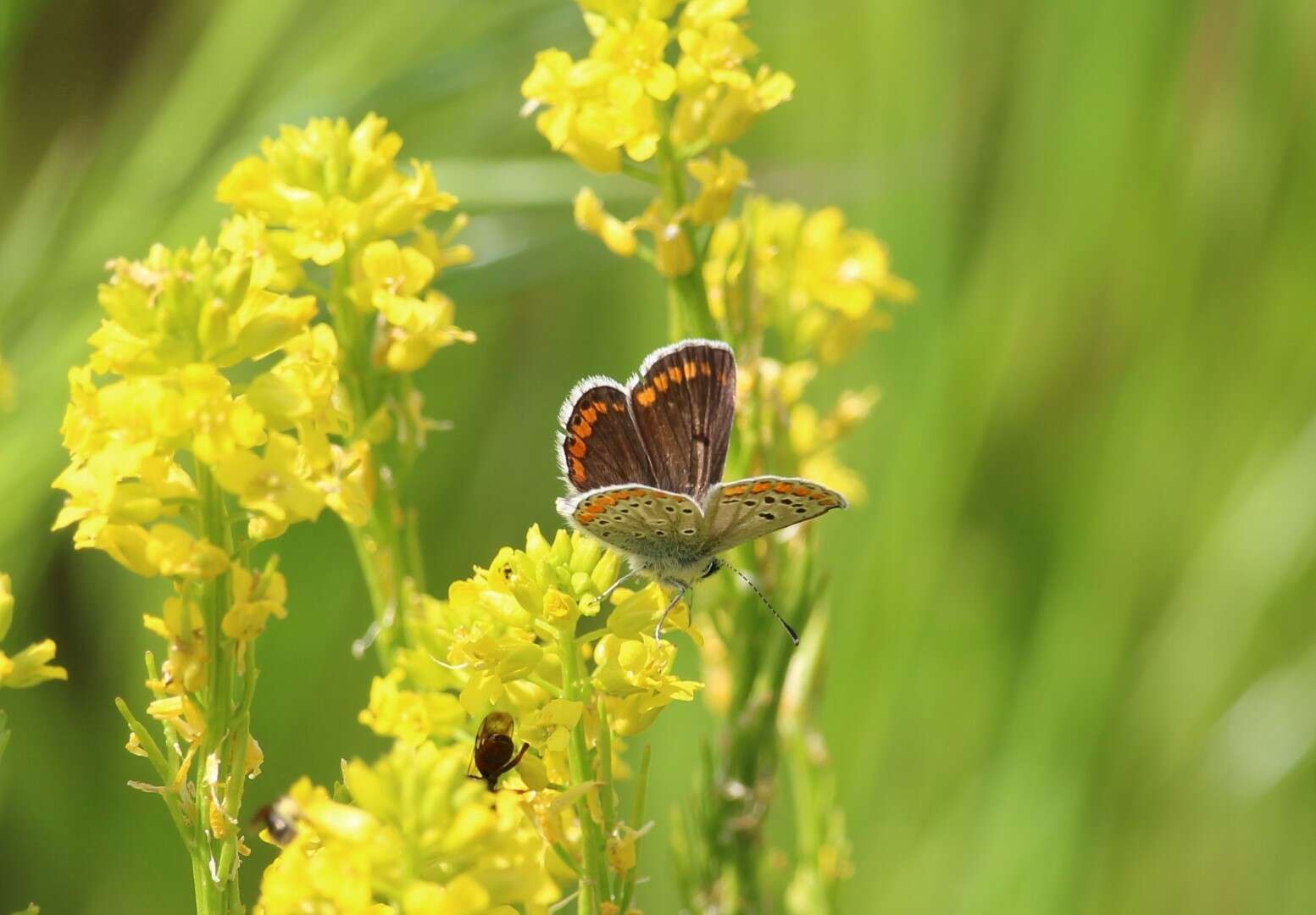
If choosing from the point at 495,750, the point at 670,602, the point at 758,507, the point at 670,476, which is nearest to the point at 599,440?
the point at 670,476

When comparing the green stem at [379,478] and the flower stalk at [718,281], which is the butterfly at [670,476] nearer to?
the flower stalk at [718,281]

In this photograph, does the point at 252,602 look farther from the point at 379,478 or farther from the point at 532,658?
the point at 379,478

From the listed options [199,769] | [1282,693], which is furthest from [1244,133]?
[199,769]

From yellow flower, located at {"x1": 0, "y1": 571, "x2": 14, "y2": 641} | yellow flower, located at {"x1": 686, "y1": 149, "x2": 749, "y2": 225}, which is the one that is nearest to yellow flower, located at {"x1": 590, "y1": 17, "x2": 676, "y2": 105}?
yellow flower, located at {"x1": 686, "y1": 149, "x2": 749, "y2": 225}

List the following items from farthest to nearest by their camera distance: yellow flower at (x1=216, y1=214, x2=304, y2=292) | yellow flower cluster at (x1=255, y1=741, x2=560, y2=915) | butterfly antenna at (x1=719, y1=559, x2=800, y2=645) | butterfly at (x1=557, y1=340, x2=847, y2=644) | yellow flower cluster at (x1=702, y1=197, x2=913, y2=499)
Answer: yellow flower cluster at (x1=702, y1=197, x2=913, y2=499)
butterfly antenna at (x1=719, y1=559, x2=800, y2=645)
butterfly at (x1=557, y1=340, x2=847, y2=644)
yellow flower at (x1=216, y1=214, x2=304, y2=292)
yellow flower cluster at (x1=255, y1=741, x2=560, y2=915)

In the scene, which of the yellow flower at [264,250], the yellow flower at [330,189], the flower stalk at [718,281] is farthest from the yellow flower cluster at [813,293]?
the yellow flower at [264,250]

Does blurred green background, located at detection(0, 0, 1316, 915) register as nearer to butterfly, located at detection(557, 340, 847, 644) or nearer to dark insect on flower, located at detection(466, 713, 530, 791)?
butterfly, located at detection(557, 340, 847, 644)
